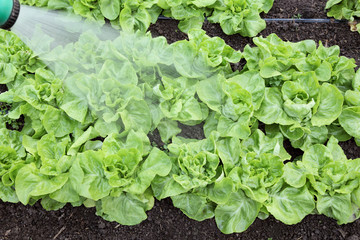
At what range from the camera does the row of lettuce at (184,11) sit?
392 centimetres

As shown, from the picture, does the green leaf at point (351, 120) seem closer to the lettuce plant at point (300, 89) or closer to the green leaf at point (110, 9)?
the lettuce plant at point (300, 89)

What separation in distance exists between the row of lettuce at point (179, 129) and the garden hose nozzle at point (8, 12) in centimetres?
Answer: 59

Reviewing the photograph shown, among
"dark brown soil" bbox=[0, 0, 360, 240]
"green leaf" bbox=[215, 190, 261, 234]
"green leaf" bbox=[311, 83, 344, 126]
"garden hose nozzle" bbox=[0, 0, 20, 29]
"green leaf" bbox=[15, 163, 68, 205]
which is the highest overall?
"garden hose nozzle" bbox=[0, 0, 20, 29]

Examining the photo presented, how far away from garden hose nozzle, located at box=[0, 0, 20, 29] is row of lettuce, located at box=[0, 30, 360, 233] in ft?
1.94

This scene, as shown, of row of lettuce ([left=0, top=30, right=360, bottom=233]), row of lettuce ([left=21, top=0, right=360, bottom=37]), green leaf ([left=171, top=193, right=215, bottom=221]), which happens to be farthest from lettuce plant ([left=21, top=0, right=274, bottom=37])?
green leaf ([left=171, top=193, right=215, bottom=221])

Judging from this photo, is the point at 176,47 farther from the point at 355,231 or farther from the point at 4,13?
the point at 355,231

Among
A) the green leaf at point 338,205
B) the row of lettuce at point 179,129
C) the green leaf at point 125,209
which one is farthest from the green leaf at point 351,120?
the green leaf at point 125,209

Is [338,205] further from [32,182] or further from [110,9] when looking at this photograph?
[110,9]

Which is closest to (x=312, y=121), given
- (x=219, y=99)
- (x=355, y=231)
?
(x=219, y=99)

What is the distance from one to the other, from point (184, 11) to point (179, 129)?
145 centimetres

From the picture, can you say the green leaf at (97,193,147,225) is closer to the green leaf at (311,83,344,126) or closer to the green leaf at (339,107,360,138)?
the green leaf at (311,83,344,126)

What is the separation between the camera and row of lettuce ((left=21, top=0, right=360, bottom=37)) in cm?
392

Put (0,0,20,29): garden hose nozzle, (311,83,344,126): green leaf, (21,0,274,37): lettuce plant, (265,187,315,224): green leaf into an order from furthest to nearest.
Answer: (21,0,274,37): lettuce plant, (311,83,344,126): green leaf, (265,187,315,224): green leaf, (0,0,20,29): garden hose nozzle

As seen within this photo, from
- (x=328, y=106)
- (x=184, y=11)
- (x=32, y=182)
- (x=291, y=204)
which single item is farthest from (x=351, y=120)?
(x=32, y=182)
